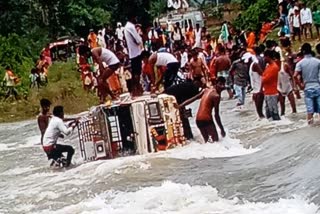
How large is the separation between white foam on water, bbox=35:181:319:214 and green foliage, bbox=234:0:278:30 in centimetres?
2437

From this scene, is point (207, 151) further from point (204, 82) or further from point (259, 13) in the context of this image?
point (259, 13)

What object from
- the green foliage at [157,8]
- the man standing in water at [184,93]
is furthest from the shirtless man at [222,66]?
the green foliage at [157,8]

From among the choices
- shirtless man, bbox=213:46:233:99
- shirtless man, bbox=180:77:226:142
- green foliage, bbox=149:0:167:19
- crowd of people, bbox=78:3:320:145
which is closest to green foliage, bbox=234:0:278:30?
green foliage, bbox=149:0:167:19

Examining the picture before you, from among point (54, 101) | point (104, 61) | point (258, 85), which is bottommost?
point (54, 101)

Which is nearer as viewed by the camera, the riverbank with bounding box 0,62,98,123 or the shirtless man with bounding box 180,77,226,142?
the shirtless man with bounding box 180,77,226,142

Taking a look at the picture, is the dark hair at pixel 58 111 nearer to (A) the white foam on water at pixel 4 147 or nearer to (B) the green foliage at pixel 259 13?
(A) the white foam on water at pixel 4 147

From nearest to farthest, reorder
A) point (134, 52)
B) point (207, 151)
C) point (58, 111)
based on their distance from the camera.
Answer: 1. point (207, 151)
2. point (58, 111)
3. point (134, 52)

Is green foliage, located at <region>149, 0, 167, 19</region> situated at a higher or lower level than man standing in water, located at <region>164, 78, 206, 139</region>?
higher

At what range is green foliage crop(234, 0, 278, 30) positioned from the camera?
35.7 meters

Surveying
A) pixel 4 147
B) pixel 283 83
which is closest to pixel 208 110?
pixel 283 83

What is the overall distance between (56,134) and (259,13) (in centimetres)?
2248

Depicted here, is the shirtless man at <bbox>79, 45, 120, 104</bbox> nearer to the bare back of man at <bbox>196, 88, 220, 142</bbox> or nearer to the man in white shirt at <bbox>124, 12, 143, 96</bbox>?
the man in white shirt at <bbox>124, 12, 143, 96</bbox>

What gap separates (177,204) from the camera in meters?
10.5

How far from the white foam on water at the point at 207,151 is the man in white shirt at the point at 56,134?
1691mm
